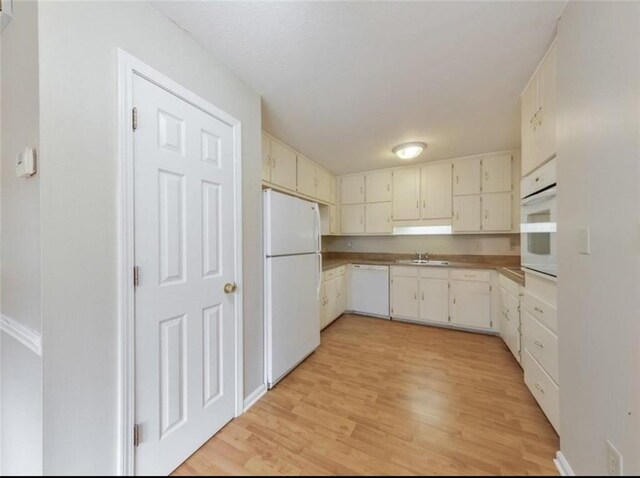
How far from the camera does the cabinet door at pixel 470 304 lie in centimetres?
287

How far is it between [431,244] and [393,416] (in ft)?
9.72

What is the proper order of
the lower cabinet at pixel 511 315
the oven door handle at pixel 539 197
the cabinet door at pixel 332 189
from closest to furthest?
1. the oven door handle at pixel 539 197
2. the lower cabinet at pixel 511 315
3. the cabinet door at pixel 332 189

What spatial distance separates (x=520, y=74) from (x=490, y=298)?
2.33 m

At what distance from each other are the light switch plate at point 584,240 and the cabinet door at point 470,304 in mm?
2216

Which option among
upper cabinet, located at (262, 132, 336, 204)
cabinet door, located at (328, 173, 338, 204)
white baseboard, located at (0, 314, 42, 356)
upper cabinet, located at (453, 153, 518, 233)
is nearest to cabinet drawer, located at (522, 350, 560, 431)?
upper cabinet, located at (453, 153, 518, 233)

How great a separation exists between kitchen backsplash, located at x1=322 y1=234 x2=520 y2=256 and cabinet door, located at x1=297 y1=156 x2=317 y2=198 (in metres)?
1.38

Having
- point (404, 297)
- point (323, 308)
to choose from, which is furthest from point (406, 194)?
point (323, 308)

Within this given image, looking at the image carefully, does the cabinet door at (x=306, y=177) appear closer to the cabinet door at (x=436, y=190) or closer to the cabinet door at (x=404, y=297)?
the cabinet door at (x=436, y=190)

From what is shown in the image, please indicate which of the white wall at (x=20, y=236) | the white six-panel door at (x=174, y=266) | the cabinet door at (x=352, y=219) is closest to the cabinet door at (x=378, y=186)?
the cabinet door at (x=352, y=219)

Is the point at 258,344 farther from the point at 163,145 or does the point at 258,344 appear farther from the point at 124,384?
the point at 163,145

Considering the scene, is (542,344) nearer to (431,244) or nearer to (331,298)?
(331,298)

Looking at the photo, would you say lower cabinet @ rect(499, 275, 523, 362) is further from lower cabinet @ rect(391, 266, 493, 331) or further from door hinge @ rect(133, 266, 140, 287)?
door hinge @ rect(133, 266, 140, 287)

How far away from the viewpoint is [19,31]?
2.66ft

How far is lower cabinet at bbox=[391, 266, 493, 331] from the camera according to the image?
2.89 metres
